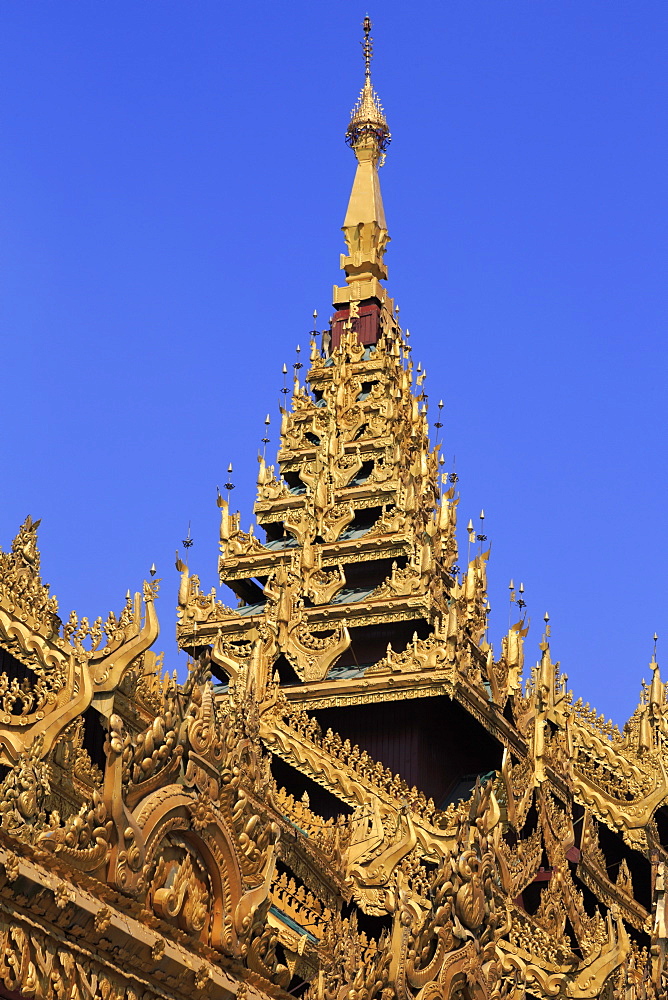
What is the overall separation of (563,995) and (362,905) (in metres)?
2.75

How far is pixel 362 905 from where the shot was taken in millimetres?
16219

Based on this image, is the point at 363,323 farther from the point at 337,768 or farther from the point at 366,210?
the point at 337,768

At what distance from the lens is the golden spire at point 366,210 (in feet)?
93.9

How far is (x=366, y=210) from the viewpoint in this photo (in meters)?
29.2

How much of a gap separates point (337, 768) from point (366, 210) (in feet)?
37.7

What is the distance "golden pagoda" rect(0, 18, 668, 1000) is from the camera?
11.4m

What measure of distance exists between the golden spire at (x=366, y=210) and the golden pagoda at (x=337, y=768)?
0.04 metres

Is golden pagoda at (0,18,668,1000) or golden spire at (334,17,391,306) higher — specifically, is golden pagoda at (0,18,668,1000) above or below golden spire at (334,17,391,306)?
below

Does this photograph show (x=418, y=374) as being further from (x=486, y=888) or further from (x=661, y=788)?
(x=486, y=888)

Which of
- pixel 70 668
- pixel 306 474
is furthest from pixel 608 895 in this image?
pixel 70 668

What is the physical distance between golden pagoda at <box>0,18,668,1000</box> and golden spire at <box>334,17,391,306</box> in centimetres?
4

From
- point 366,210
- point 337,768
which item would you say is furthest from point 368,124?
point 337,768

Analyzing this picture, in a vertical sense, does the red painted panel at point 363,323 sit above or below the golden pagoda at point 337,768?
above

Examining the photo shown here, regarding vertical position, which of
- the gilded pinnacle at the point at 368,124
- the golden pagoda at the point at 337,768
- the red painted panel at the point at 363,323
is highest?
the gilded pinnacle at the point at 368,124
